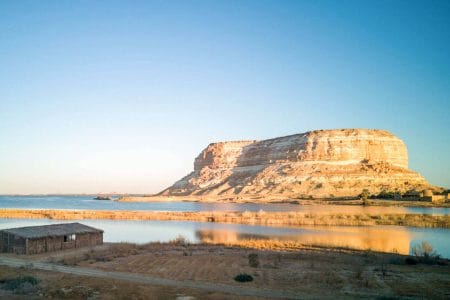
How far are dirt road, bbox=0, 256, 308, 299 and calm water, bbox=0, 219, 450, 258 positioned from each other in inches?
535

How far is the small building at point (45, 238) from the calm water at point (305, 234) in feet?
19.6

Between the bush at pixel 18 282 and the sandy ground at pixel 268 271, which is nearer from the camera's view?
the sandy ground at pixel 268 271

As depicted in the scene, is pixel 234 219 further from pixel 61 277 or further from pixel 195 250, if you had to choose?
pixel 61 277

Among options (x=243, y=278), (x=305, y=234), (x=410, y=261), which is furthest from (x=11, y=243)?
(x=305, y=234)

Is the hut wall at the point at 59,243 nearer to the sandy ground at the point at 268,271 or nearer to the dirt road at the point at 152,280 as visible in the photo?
the sandy ground at the point at 268,271

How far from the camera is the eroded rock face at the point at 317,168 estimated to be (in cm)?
11044

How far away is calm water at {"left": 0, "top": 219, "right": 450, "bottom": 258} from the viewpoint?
3361cm

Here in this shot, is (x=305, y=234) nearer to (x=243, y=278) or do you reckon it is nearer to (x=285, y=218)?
(x=285, y=218)

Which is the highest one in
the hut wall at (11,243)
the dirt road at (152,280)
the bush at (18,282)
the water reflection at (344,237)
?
the hut wall at (11,243)

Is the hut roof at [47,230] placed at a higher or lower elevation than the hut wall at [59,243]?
higher

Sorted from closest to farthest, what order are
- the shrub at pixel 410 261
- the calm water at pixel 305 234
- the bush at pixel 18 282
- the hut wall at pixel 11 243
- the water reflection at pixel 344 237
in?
1. the bush at pixel 18 282
2. the shrub at pixel 410 261
3. the hut wall at pixel 11 243
4. the water reflection at pixel 344 237
5. the calm water at pixel 305 234

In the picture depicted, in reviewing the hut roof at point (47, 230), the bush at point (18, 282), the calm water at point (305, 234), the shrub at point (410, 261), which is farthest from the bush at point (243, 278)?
the calm water at point (305, 234)

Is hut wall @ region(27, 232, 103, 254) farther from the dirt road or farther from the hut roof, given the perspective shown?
the dirt road

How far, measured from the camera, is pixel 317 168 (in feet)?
397
